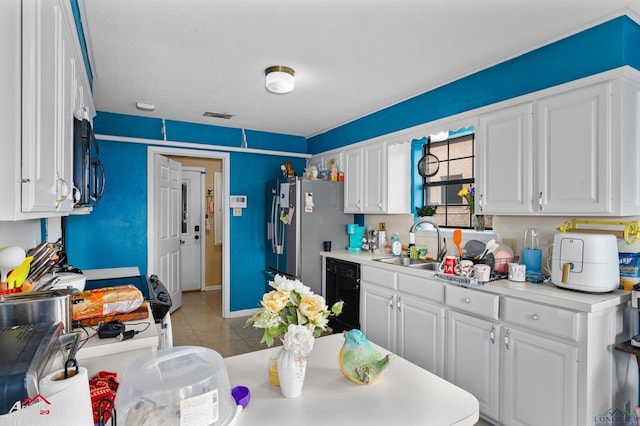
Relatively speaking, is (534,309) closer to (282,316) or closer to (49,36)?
(282,316)

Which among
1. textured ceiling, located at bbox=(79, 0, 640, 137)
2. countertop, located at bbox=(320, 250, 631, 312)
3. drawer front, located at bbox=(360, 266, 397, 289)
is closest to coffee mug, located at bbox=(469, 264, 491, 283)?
→ countertop, located at bbox=(320, 250, 631, 312)

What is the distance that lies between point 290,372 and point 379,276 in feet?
7.05

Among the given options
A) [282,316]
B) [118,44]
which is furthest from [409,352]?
[118,44]

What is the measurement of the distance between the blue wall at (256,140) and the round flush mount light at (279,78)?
1311 millimetres

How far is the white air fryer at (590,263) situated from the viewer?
1912 mm

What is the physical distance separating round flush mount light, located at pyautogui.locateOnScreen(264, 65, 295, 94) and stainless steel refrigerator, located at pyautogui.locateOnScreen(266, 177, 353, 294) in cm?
144

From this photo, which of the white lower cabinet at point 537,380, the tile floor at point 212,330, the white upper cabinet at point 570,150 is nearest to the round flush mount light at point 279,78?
the white upper cabinet at point 570,150

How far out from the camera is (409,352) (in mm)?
2850

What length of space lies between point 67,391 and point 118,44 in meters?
2.38

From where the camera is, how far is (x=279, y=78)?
2664mm

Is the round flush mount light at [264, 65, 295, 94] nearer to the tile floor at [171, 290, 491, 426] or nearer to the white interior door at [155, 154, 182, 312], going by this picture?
the white interior door at [155, 154, 182, 312]

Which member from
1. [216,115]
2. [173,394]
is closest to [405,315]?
[173,394]

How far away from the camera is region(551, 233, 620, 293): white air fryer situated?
1.91m

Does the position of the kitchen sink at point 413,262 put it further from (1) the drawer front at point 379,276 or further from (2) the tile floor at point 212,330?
(2) the tile floor at point 212,330
